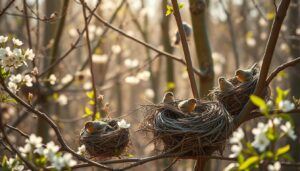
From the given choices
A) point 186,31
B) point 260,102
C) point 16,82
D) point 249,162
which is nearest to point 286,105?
point 260,102

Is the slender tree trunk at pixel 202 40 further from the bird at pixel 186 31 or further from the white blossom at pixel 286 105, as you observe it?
the white blossom at pixel 286 105

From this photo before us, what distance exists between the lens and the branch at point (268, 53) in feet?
9.61

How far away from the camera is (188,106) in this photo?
3.35 metres

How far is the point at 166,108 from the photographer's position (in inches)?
138

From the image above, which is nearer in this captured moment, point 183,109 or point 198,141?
point 198,141

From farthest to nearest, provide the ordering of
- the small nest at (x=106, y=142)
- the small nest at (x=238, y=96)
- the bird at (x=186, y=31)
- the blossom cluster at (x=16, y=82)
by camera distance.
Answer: the bird at (x=186, y=31)
the small nest at (x=238, y=96)
the small nest at (x=106, y=142)
the blossom cluster at (x=16, y=82)

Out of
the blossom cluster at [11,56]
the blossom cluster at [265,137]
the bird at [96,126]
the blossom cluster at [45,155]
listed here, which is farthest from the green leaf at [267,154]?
the blossom cluster at [11,56]

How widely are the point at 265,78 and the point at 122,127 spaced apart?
37.2 inches

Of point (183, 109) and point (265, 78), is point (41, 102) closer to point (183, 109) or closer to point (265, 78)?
point (183, 109)

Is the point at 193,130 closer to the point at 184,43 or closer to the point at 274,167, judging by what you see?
the point at 184,43

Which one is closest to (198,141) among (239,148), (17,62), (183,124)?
(183,124)

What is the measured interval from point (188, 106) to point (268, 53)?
2.06 feet

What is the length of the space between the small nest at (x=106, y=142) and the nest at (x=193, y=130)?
16 centimetres

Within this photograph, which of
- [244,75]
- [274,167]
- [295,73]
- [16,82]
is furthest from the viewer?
[295,73]
